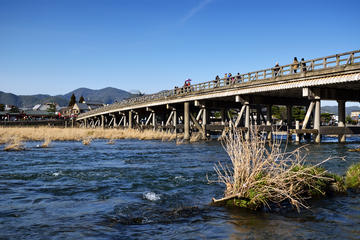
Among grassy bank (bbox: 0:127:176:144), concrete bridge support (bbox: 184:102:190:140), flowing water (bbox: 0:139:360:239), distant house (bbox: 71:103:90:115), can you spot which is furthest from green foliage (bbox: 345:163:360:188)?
distant house (bbox: 71:103:90:115)

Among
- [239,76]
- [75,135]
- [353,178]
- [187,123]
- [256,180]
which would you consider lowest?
[353,178]

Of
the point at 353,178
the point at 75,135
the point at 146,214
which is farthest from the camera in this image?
the point at 75,135

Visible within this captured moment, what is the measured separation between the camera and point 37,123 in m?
87.8

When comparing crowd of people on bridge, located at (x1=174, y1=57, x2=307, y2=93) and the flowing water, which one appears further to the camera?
crowd of people on bridge, located at (x1=174, y1=57, x2=307, y2=93)

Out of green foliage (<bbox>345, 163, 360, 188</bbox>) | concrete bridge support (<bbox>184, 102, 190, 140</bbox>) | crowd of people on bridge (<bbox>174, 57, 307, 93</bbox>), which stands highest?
crowd of people on bridge (<bbox>174, 57, 307, 93</bbox>)

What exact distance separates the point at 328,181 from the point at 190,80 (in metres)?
31.9

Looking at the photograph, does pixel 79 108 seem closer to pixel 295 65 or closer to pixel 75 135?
pixel 75 135

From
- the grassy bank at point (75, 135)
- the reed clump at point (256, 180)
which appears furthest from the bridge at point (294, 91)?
the reed clump at point (256, 180)

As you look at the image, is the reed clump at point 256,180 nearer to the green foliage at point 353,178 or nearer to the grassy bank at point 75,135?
the green foliage at point 353,178

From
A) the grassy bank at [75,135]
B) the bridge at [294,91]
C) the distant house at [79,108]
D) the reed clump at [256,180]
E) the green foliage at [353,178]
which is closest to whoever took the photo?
the reed clump at [256,180]

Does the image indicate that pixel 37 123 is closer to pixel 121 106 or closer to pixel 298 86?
pixel 121 106

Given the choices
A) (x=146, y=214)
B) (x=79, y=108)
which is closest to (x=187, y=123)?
(x=146, y=214)

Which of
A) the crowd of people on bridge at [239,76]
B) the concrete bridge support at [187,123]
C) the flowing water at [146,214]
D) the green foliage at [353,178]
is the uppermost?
the crowd of people on bridge at [239,76]

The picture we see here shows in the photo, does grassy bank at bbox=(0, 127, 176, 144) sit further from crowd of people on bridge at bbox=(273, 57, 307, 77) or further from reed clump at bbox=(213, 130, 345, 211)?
reed clump at bbox=(213, 130, 345, 211)
